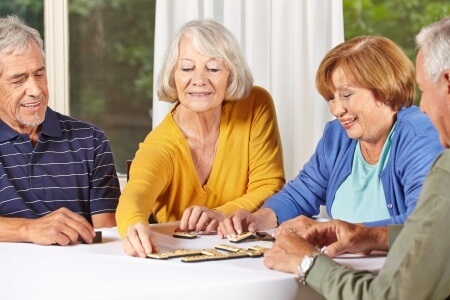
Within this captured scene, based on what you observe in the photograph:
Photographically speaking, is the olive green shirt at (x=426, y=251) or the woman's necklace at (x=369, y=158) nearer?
the olive green shirt at (x=426, y=251)

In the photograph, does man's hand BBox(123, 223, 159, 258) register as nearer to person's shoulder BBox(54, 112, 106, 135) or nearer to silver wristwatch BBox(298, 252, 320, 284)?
silver wristwatch BBox(298, 252, 320, 284)

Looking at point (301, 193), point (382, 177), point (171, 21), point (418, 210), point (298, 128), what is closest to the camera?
point (418, 210)

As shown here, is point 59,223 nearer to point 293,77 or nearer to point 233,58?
point 233,58

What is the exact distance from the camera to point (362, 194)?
290cm

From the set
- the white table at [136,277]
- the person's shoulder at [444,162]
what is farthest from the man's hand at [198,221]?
the person's shoulder at [444,162]

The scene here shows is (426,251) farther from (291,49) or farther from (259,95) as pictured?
(291,49)

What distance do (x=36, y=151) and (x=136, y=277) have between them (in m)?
1.02

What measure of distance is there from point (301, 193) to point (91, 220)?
2.34 ft

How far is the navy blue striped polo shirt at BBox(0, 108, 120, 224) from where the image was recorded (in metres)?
2.98

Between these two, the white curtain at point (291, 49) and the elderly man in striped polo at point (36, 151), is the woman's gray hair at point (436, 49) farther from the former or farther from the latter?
the white curtain at point (291, 49)

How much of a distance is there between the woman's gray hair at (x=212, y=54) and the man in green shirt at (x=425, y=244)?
1.15 metres

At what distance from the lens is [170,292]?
6.73 feet

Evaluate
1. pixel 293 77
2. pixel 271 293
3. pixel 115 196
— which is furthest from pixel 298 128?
pixel 271 293

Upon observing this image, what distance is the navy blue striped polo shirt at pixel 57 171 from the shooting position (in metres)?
2.98
